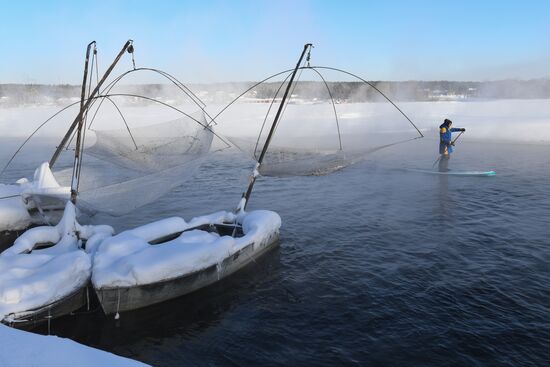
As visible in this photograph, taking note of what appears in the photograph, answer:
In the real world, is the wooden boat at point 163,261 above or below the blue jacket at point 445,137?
below

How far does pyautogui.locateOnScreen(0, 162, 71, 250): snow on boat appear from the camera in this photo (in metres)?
10.7

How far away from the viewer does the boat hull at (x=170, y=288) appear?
262 inches

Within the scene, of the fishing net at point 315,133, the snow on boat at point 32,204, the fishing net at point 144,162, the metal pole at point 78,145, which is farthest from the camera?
the fishing net at point 315,133

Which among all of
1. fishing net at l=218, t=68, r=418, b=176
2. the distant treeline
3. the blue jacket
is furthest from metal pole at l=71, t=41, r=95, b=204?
the distant treeline

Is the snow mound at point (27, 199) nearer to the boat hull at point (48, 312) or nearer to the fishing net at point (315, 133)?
the boat hull at point (48, 312)

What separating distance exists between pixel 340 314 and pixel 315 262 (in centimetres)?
221

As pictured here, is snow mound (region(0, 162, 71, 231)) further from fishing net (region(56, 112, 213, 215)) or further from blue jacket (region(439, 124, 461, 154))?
blue jacket (region(439, 124, 461, 154))

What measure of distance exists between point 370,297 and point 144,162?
911cm

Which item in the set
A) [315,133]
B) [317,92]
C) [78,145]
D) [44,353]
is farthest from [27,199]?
[317,92]

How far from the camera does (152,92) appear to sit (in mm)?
64250

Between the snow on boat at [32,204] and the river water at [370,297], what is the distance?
1514 mm

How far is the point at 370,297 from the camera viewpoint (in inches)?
295

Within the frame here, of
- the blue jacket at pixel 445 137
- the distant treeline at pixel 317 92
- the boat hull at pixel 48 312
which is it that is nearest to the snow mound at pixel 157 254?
the boat hull at pixel 48 312

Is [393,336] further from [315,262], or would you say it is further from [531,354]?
[315,262]
